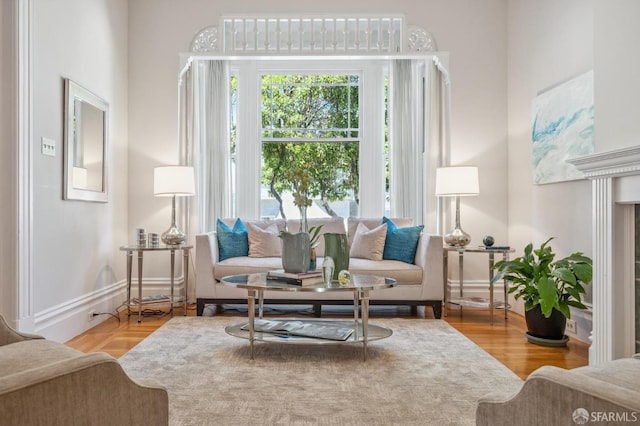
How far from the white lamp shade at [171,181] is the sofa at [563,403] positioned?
3767mm

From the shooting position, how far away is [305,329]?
3.14 meters

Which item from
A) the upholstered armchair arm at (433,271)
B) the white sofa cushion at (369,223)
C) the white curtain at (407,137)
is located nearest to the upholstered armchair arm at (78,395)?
the upholstered armchair arm at (433,271)

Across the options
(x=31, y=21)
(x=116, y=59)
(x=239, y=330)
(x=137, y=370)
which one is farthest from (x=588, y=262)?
(x=116, y=59)

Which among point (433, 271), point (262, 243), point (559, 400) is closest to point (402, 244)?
point (433, 271)

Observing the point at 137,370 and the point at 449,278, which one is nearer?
the point at 137,370

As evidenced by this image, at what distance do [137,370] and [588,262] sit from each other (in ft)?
9.64

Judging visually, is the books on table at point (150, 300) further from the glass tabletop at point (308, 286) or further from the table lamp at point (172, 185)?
the glass tabletop at point (308, 286)

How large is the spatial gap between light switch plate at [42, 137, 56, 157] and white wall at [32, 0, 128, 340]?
0.13ft

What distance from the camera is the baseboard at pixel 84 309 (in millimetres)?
3318

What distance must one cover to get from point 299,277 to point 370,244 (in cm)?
174

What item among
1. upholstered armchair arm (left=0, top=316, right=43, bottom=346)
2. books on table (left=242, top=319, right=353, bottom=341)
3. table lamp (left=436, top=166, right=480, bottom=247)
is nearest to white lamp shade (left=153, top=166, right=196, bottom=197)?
books on table (left=242, top=319, right=353, bottom=341)

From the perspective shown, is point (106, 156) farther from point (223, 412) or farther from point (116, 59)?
point (223, 412)

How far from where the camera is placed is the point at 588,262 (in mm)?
3266

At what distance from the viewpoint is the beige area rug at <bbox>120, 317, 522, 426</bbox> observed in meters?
2.12
